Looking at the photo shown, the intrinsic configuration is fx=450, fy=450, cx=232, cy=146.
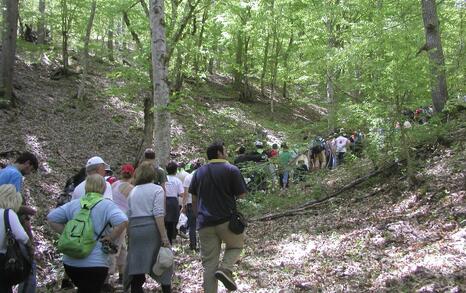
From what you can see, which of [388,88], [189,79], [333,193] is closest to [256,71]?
[189,79]

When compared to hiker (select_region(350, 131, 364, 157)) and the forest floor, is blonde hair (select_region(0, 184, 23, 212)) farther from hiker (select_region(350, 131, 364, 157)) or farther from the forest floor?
hiker (select_region(350, 131, 364, 157))

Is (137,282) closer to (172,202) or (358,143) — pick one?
(172,202)

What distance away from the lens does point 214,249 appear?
5258mm

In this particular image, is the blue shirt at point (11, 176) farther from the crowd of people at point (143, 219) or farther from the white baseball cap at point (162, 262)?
the white baseball cap at point (162, 262)

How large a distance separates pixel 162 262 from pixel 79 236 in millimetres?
1258

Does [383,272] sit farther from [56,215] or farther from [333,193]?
[333,193]

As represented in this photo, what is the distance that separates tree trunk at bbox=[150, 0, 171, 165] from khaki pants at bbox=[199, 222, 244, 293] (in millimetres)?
4713

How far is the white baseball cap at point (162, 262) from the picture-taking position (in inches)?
204

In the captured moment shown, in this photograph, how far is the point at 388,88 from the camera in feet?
26.8

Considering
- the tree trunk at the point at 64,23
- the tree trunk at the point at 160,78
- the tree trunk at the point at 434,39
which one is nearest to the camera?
the tree trunk at the point at 160,78

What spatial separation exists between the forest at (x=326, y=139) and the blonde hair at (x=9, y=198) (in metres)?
0.96

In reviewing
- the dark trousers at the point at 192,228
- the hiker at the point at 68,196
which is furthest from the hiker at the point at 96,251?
the dark trousers at the point at 192,228

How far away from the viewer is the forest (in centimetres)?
638

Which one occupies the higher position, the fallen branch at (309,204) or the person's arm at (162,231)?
the person's arm at (162,231)
